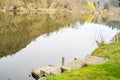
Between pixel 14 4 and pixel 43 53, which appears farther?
pixel 14 4

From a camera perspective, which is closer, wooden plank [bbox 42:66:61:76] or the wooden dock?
the wooden dock

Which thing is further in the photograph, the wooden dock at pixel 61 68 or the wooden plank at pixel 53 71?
the wooden plank at pixel 53 71

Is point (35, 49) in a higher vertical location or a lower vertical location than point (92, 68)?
lower

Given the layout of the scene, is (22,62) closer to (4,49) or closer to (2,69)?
(2,69)

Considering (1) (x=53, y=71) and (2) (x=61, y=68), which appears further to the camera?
(1) (x=53, y=71)

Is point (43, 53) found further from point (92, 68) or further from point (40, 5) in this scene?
point (40, 5)

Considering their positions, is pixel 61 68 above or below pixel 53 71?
above

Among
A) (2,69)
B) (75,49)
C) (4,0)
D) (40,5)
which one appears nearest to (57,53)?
(75,49)

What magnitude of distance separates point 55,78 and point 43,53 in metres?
25.4

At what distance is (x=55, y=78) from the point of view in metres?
16.9

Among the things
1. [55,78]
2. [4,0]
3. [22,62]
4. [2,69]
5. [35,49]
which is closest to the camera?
[55,78]

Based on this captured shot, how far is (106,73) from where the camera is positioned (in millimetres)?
17594

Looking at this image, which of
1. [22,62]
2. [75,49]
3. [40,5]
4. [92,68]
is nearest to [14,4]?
[40,5]

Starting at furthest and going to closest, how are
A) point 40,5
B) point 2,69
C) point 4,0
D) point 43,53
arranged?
point 40,5, point 4,0, point 43,53, point 2,69
